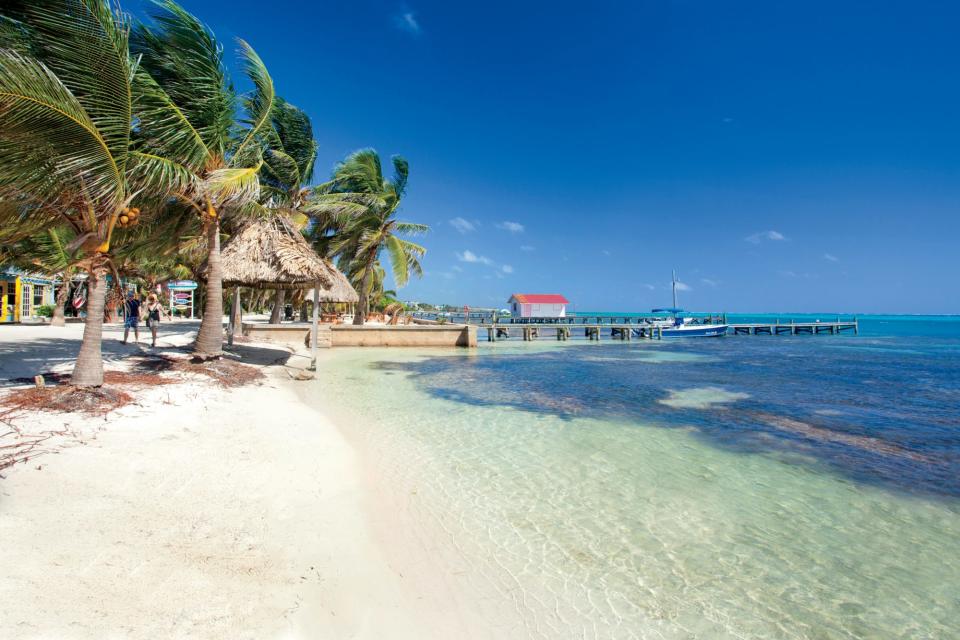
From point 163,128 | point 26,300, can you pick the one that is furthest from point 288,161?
point 26,300

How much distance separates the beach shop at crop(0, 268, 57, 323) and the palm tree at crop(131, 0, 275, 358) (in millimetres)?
15922

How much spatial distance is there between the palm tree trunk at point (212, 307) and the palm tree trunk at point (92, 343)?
148 inches

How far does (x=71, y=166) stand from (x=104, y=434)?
3.10 metres

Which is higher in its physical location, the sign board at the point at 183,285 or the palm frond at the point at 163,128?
the palm frond at the point at 163,128

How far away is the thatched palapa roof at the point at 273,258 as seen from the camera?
38.1 feet

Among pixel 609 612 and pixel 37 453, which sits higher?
pixel 37 453

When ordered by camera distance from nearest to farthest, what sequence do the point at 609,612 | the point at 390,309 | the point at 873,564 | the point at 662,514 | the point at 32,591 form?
the point at 32,591, the point at 609,612, the point at 873,564, the point at 662,514, the point at 390,309

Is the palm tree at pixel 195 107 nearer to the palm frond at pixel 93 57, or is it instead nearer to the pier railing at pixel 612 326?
the palm frond at pixel 93 57

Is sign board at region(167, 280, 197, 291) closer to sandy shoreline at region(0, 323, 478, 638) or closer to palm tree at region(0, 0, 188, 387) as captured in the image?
palm tree at region(0, 0, 188, 387)

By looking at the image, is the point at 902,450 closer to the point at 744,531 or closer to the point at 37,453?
the point at 744,531

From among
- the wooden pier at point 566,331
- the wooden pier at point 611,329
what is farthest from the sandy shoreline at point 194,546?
the wooden pier at point 566,331

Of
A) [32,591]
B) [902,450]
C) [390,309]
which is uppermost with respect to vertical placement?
[390,309]

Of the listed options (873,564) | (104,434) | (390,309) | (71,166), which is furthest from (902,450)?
(390,309)

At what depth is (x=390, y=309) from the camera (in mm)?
33594
